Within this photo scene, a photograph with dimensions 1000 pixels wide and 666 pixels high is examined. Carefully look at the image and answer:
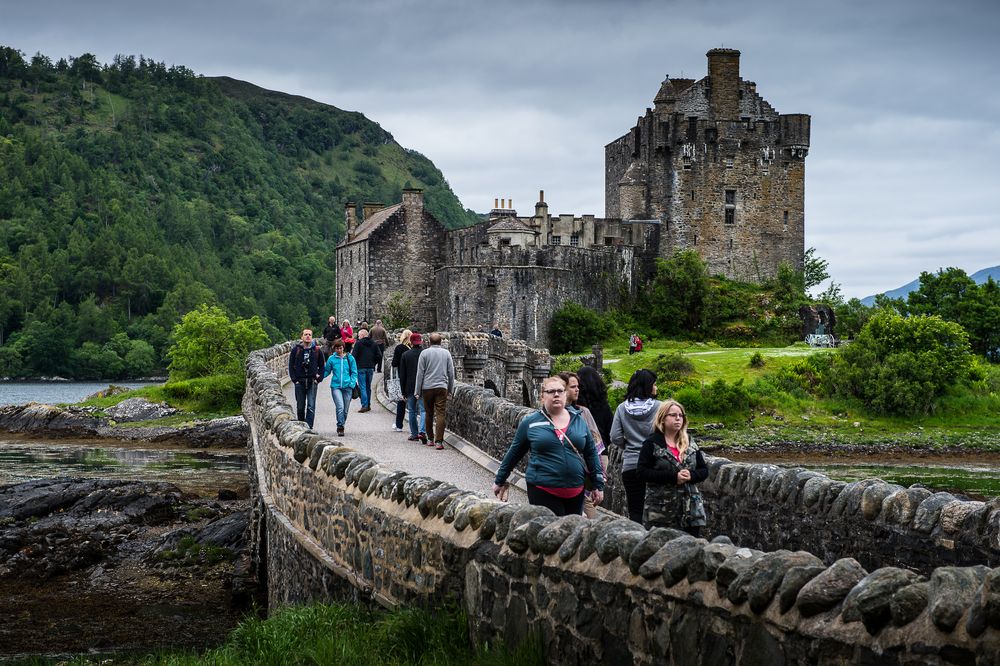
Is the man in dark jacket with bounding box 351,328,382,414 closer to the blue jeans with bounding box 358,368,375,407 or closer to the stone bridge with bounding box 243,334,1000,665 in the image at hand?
the blue jeans with bounding box 358,368,375,407

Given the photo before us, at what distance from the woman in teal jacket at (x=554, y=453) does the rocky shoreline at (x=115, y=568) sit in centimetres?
749

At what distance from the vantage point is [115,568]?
21047mm

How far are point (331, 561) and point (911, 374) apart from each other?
42.5m

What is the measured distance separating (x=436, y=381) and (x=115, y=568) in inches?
318

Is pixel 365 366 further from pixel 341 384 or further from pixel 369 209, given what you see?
pixel 369 209

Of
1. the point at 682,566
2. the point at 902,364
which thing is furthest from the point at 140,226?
the point at 682,566

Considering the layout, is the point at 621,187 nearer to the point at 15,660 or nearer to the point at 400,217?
the point at 400,217

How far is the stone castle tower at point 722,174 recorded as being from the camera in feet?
214

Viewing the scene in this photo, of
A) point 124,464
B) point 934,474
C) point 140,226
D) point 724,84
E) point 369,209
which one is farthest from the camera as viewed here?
point 140,226

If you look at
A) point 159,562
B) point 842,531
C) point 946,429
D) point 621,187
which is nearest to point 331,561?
point 842,531

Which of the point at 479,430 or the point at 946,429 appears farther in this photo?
the point at 946,429

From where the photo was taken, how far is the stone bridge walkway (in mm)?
14328

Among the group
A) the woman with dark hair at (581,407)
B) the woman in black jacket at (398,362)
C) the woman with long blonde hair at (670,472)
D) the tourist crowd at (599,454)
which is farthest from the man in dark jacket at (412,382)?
the woman with long blonde hair at (670,472)

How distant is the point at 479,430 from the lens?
1683 cm
